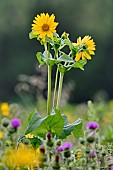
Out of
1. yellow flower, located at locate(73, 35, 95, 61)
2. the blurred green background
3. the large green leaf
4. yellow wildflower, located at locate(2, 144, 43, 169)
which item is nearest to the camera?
yellow wildflower, located at locate(2, 144, 43, 169)

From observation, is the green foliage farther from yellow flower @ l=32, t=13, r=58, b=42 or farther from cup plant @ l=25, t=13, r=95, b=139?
yellow flower @ l=32, t=13, r=58, b=42

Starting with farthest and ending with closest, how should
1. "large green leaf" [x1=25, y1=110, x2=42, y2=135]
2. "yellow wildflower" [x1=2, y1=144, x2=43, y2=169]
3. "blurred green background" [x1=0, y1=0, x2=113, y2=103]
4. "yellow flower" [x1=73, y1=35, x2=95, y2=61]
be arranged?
"blurred green background" [x1=0, y1=0, x2=113, y2=103], "yellow flower" [x1=73, y1=35, x2=95, y2=61], "large green leaf" [x1=25, y1=110, x2=42, y2=135], "yellow wildflower" [x1=2, y1=144, x2=43, y2=169]

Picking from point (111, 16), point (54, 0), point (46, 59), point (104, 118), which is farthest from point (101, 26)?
point (46, 59)

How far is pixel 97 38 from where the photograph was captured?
1505 cm

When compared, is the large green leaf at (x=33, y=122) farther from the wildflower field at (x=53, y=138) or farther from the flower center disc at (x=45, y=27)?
the flower center disc at (x=45, y=27)

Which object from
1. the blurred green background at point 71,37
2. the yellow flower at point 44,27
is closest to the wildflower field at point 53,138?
the yellow flower at point 44,27

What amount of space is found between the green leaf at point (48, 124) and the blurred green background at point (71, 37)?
458 inches

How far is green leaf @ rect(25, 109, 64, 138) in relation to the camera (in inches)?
78.2

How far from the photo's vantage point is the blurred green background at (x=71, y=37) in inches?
566

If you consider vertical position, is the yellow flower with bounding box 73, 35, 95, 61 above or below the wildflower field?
above

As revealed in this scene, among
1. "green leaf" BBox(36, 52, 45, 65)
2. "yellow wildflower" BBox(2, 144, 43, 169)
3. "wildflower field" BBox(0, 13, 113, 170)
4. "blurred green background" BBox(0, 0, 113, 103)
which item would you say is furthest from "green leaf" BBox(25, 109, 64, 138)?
"blurred green background" BBox(0, 0, 113, 103)

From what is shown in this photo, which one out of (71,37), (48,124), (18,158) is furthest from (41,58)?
(71,37)

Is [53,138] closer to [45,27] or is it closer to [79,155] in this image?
[79,155]

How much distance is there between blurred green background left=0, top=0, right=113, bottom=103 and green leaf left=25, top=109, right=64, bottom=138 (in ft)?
38.1
